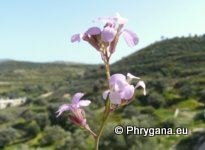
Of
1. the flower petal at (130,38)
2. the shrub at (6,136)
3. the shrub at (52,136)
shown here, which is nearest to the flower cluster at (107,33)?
the flower petal at (130,38)

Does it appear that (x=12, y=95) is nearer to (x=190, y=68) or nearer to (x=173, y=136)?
(x=190, y=68)

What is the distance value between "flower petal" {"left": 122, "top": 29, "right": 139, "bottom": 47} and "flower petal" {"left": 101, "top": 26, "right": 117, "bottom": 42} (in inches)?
2.9

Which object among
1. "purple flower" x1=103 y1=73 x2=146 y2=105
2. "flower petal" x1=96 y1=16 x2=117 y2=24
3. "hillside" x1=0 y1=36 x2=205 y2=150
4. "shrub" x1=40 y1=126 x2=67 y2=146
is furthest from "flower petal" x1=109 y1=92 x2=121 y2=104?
"shrub" x1=40 y1=126 x2=67 y2=146

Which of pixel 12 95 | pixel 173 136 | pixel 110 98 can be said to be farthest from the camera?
pixel 12 95

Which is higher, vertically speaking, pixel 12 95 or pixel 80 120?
pixel 80 120

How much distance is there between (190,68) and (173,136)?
49.6m

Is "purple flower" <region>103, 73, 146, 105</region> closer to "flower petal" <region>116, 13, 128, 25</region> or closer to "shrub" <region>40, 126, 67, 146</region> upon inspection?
"flower petal" <region>116, 13, 128, 25</region>

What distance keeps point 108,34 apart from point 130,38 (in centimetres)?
12

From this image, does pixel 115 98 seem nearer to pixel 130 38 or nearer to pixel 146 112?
pixel 130 38

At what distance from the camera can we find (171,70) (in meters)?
83.4

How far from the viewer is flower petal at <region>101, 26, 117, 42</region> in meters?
2.39

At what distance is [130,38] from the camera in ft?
7.95

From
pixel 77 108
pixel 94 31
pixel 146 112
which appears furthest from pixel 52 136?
pixel 94 31

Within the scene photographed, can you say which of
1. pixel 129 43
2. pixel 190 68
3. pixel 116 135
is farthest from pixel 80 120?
pixel 190 68
